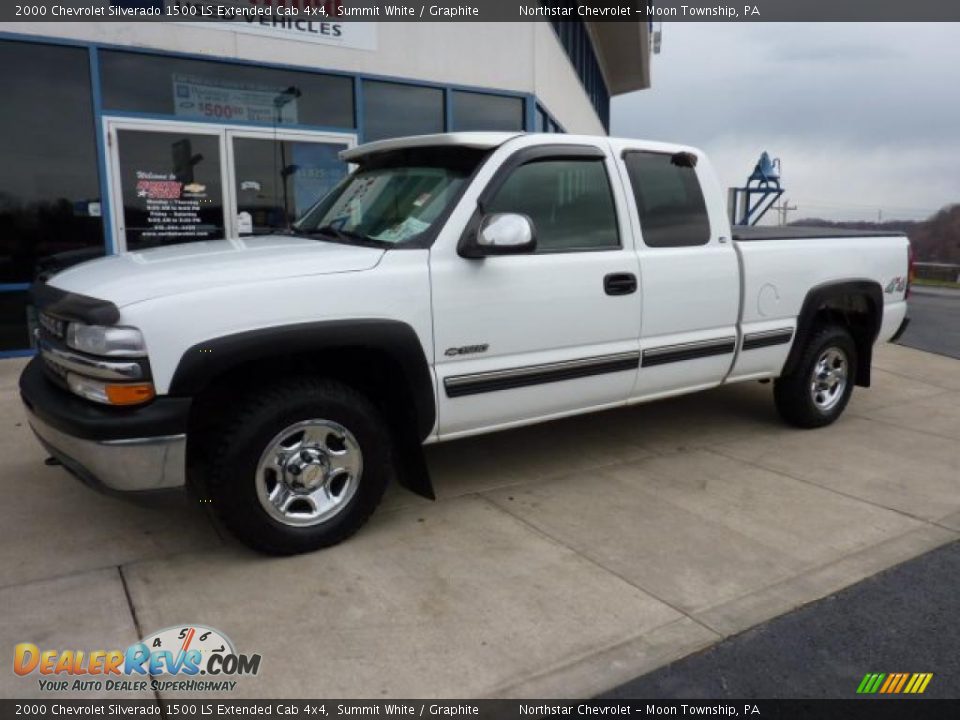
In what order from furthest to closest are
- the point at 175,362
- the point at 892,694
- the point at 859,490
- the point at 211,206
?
1. the point at 211,206
2. the point at 859,490
3. the point at 175,362
4. the point at 892,694

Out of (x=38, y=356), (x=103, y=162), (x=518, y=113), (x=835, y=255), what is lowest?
(x=38, y=356)

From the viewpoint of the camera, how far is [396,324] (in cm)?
344

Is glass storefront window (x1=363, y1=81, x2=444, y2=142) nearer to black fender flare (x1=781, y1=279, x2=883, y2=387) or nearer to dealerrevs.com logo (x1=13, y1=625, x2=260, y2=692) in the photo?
black fender flare (x1=781, y1=279, x2=883, y2=387)

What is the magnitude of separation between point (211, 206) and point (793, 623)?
7.22 meters

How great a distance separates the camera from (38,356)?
12.0 ft

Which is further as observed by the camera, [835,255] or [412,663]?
[835,255]

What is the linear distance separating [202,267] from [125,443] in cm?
80

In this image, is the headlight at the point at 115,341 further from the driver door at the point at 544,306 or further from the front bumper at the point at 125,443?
the driver door at the point at 544,306

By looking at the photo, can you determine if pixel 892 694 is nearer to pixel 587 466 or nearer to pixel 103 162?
pixel 587 466

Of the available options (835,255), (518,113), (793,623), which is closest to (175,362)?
(793,623)

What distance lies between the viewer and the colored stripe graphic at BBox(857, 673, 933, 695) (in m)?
2.64

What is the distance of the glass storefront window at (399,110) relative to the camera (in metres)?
9.34

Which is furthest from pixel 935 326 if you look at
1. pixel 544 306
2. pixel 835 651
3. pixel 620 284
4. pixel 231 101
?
pixel 835 651

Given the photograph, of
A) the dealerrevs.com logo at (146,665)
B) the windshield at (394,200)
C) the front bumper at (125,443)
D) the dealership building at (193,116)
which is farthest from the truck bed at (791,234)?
the dealership building at (193,116)
